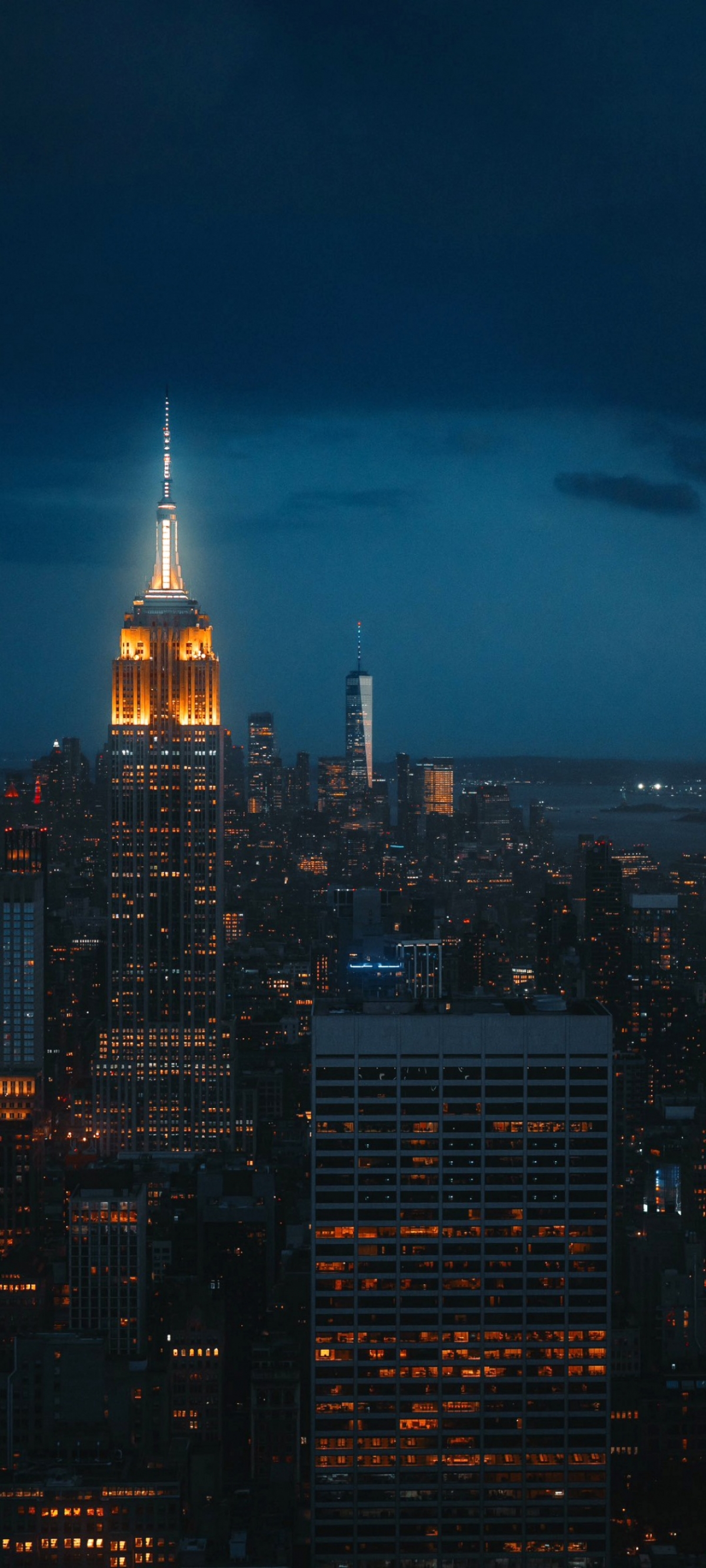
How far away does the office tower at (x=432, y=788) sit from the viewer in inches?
613

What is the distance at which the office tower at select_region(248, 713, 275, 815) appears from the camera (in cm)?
1825

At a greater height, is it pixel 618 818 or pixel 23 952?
pixel 618 818

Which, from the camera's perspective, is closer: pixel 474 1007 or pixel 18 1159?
pixel 474 1007

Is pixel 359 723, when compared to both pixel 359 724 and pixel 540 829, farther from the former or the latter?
pixel 540 829

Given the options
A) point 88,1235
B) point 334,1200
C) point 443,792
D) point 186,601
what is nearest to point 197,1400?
point 88,1235

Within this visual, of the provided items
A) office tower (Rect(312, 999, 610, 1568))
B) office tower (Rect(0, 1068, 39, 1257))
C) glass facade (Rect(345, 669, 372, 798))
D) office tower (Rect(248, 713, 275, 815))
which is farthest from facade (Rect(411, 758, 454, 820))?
office tower (Rect(0, 1068, 39, 1257))

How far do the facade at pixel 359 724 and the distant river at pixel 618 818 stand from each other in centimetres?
133

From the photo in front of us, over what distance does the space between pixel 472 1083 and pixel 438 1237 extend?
0.96m

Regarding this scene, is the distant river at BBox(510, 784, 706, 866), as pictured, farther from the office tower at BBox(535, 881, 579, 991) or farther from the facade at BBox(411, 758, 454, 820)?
the office tower at BBox(535, 881, 579, 991)

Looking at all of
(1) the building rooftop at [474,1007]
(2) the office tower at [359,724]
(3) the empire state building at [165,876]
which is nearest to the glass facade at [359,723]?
(2) the office tower at [359,724]

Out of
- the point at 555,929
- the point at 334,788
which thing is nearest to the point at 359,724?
the point at 334,788

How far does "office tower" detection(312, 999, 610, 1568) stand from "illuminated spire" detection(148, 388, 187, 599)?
14.6 ft

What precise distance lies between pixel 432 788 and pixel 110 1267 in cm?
478

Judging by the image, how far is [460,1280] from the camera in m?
11.8
